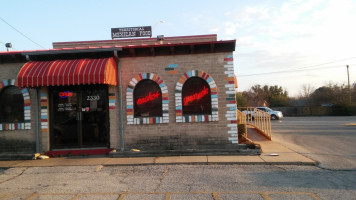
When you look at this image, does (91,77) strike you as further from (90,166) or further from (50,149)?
(50,149)

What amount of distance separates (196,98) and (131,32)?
565cm

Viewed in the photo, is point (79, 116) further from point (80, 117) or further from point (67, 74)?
point (67, 74)

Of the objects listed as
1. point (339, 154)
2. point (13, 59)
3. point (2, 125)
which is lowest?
point (339, 154)

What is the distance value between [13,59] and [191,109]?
6831 mm

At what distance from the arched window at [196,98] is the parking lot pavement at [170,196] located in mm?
4626

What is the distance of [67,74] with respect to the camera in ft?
28.4

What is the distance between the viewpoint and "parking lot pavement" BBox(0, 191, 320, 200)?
5.11 m

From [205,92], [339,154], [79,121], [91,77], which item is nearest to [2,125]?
[79,121]

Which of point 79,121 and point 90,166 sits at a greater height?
point 79,121

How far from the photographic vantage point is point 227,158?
8.44 m

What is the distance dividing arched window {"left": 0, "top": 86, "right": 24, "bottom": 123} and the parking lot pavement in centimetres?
523

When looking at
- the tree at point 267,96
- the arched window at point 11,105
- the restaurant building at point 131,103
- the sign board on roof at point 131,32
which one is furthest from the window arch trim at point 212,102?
the tree at point 267,96

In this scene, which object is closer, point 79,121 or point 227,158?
point 227,158

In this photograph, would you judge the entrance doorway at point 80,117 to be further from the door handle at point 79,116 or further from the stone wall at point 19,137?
the stone wall at point 19,137
